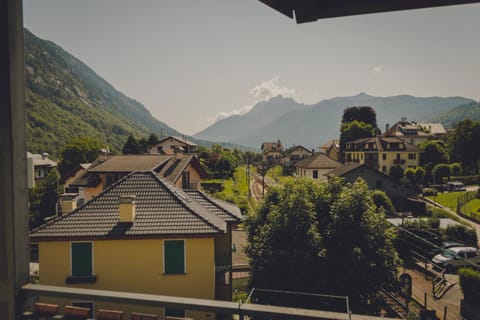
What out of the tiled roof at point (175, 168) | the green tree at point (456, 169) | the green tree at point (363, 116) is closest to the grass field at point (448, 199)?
the green tree at point (456, 169)

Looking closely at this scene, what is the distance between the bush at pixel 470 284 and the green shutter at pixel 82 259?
14383 millimetres

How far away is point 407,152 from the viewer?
161 ft

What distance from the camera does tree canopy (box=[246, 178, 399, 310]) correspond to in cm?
950

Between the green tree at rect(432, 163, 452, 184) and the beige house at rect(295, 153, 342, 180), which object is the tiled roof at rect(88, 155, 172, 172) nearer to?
the beige house at rect(295, 153, 342, 180)

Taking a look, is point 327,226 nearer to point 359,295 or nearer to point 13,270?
point 359,295

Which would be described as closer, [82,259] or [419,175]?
[82,259]

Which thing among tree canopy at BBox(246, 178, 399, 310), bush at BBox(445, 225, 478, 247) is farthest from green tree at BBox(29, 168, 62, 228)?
bush at BBox(445, 225, 478, 247)

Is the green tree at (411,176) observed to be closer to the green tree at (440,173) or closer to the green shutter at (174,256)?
the green tree at (440,173)

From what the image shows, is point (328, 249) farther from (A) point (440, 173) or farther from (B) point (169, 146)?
(B) point (169, 146)

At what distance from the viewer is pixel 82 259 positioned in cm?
881

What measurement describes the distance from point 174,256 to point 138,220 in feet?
5.02

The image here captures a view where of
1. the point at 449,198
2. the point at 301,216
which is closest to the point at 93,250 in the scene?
the point at 301,216

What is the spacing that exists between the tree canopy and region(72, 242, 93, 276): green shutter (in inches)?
190

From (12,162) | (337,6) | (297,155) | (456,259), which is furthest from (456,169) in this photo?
(12,162)
